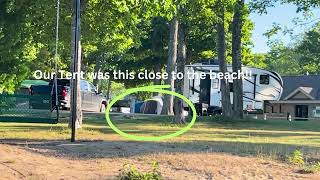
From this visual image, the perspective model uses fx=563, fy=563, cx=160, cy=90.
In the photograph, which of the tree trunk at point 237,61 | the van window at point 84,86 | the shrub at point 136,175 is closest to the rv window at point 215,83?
the tree trunk at point 237,61

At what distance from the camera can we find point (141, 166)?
9.92 meters

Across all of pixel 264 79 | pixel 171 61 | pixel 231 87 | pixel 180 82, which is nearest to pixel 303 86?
pixel 264 79

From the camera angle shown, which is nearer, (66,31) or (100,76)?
(66,31)

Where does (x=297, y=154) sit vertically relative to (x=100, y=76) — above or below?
below

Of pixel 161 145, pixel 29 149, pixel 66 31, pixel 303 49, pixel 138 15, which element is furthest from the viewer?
pixel 303 49

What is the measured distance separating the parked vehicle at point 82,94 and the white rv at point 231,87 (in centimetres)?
758

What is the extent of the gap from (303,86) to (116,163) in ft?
168

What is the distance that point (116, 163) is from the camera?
10266 mm

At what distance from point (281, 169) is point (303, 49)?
60680 millimetres

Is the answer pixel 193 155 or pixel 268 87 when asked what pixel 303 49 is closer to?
pixel 268 87

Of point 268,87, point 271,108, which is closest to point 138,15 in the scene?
point 268,87

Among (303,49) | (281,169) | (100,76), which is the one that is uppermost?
(303,49)

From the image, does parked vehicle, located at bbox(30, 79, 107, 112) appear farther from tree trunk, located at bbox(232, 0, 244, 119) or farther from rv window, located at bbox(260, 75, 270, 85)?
rv window, located at bbox(260, 75, 270, 85)

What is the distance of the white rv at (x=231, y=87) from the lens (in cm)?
3597
